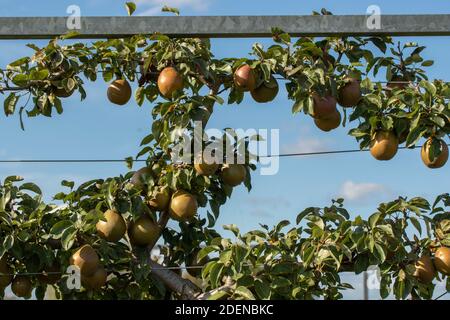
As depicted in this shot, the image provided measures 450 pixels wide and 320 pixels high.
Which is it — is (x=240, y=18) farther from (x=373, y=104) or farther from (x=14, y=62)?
(x=14, y=62)

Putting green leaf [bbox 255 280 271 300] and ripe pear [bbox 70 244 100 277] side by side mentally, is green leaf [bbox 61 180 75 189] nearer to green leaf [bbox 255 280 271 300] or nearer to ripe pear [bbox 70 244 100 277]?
ripe pear [bbox 70 244 100 277]

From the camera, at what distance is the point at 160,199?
3020 millimetres

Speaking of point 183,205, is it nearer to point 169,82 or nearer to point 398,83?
point 169,82

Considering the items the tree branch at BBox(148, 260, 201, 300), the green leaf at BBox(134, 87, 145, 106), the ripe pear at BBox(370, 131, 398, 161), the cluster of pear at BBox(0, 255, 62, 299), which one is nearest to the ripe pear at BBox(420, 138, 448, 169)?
the ripe pear at BBox(370, 131, 398, 161)

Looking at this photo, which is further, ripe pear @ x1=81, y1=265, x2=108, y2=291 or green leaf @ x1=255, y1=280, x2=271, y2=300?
ripe pear @ x1=81, y1=265, x2=108, y2=291

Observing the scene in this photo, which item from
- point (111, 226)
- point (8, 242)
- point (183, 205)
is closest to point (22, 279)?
point (8, 242)

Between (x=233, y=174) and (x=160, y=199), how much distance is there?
0.28 metres

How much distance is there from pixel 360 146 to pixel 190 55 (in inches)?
28.3

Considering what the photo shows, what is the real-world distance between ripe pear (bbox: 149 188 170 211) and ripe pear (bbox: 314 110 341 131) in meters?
0.62

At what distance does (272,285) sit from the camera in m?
2.80

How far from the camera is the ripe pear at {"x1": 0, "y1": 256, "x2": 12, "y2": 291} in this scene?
117 inches

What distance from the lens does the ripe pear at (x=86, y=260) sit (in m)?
2.82

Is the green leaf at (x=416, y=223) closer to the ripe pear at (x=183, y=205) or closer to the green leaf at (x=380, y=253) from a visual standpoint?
the green leaf at (x=380, y=253)

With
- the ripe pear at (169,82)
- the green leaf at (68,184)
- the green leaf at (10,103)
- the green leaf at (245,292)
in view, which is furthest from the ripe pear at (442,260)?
the green leaf at (10,103)
